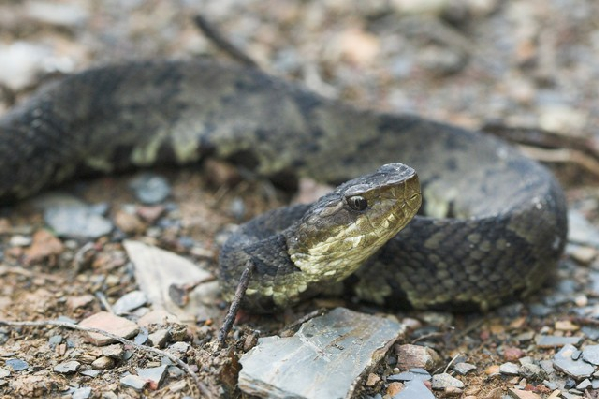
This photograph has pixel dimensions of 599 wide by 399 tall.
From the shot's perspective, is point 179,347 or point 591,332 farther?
point 591,332

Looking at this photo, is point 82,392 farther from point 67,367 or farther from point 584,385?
point 584,385

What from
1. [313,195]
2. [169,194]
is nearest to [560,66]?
[313,195]

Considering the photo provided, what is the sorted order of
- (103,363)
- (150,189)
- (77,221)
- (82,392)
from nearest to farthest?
(82,392), (103,363), (77,221), (150,189)

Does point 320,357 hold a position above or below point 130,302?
above

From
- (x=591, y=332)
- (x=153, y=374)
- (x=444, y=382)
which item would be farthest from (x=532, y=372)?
(x=153, y=374)

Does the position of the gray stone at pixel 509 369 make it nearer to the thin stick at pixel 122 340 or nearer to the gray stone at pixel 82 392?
the thin stick at pixel 122 340

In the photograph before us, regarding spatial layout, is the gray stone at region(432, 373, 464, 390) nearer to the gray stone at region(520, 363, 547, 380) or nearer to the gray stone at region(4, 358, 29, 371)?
the gray stone at region(520, 363, 547, 380)
